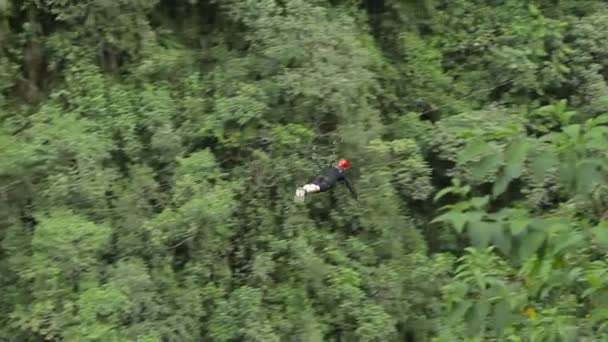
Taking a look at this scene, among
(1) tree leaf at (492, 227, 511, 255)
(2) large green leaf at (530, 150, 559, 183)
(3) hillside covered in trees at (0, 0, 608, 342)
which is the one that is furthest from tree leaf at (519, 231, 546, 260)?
(3) hillside covered in trees at (0, 0, 608, 342)

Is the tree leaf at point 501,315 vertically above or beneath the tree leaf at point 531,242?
beneath

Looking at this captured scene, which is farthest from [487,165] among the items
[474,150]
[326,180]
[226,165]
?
[226,165]

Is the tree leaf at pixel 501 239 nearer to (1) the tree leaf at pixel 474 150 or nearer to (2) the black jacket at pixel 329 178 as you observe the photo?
(1) the tree leaf at pixel 474 150

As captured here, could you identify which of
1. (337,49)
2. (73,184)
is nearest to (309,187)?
(337,49)

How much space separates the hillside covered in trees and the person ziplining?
0.08 meters

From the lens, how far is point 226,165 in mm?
5035

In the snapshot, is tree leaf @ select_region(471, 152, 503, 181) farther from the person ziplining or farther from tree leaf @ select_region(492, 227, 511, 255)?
the person ziplining

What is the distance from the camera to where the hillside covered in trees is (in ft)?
14.4

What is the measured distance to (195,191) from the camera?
461cm

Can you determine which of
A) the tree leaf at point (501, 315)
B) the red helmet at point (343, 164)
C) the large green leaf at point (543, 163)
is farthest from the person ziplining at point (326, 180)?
the large green leaf at point (543, 163)

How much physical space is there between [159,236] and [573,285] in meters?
3.04

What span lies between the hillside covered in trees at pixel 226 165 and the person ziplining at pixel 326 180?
0.08m

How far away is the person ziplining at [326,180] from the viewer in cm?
490

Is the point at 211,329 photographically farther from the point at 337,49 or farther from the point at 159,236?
the point at 337,49
